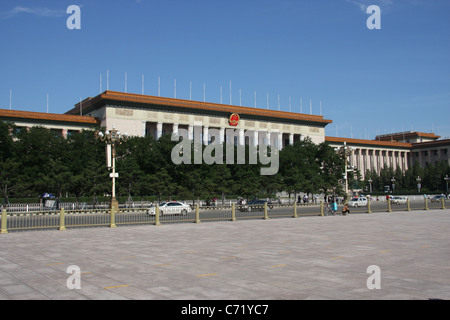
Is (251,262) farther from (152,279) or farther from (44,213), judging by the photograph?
(44,213)

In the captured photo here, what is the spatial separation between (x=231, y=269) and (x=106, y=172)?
128 ft

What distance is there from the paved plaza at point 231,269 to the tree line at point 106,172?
1232 inches

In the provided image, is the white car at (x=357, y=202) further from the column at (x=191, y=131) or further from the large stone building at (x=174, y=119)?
the column at (x=191, y=131)

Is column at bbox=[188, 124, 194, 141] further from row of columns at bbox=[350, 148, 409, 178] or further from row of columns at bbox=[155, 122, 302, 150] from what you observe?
row of columns at bbox=[350, 148, 409, 178]

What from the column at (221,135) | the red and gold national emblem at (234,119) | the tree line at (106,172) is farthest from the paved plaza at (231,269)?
the red and gold national emblem at (234,119)

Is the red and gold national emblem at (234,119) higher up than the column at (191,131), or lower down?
higher up

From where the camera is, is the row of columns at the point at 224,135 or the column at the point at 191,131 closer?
the row of columns at the point at 224,135

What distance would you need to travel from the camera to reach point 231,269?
975 centimetres

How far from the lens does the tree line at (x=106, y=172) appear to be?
45438 millimetres

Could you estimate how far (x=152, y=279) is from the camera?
28.3ft

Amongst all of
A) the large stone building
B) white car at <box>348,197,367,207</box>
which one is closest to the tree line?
white car at <box>348,197,367,207</box>

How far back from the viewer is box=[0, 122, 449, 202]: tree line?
149ft

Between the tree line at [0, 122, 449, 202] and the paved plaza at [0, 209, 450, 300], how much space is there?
3130 centimetres
